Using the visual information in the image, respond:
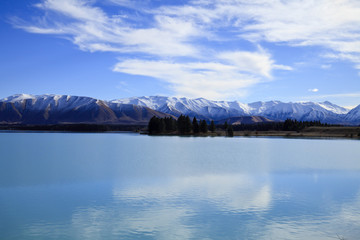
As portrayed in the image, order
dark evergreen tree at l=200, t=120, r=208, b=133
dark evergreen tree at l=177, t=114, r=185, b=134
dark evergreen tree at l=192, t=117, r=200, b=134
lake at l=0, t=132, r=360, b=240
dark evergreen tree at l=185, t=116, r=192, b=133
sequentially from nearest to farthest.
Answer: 1. lake at l=0, t=132, r=360, b=240
2. dark evergreen tree at l=185, t=116, r=192, b=133
3. dark evergreen tree at l=177, t=114, r=185, b=134
4. dark evergreen tree at l=192, t=117, r=200, b=134
5. dark evergreen tree at l=200, t=120, r=208, b=133

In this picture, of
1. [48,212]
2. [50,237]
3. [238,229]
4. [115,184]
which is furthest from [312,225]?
[115,184]

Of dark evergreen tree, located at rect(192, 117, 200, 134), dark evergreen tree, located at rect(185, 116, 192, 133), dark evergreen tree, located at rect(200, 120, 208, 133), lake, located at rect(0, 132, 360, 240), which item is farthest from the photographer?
dark evergreen tree, located at rect(200, 120, 208, 133)

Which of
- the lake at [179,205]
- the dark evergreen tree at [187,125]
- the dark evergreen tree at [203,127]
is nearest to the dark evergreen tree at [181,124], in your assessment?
the dark evergreen tree at [187,125]

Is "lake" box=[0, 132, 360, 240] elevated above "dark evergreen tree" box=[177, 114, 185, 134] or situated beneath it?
situated beneath

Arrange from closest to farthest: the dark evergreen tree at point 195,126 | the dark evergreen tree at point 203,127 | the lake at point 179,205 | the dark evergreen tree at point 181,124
Result: the lake at point 179,205, the dark evergreen tree at point 181,124, the dark evergreen tree at point 195,126, the dark evergreen tree at point 203,127

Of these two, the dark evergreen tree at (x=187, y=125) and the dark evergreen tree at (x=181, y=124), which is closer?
the dark evergreen tree at (x=187, y=125)

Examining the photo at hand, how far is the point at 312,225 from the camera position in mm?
21594

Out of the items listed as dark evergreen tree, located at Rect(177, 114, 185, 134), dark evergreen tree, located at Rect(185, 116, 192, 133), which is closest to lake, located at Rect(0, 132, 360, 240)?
dark evergreen tree, located at Rect(185, 116, 192, 133)

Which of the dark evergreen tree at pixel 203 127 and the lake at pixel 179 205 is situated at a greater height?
the dark evergreen tree at pixel 203 127

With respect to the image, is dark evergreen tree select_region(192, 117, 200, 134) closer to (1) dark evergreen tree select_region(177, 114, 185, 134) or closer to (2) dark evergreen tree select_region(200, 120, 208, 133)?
(2) dark evergreen tree select_region(200, 120, 208, 133)

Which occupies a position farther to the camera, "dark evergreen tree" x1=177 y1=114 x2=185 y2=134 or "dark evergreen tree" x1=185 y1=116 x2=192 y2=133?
"dark evergreen tree" x1=177 y1=114 x2=185 y2=134

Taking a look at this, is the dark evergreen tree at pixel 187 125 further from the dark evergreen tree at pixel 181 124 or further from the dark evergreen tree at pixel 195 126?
the dark evergreen tree at pixel 195 126

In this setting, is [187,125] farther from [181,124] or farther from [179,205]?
[179,205]

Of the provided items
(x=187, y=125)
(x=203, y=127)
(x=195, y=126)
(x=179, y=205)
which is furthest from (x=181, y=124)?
(x=179, y=205)
